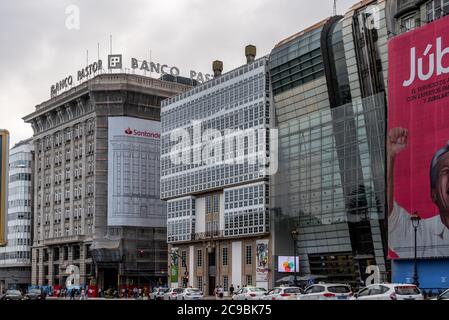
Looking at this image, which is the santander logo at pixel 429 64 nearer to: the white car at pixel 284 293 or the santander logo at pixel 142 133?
the white car at pixel 284 293

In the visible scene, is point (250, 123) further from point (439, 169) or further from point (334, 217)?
point (439, 169)

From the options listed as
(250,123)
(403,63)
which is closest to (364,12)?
→ (403,63)

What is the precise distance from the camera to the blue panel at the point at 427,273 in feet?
216

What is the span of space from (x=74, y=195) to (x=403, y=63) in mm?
75581

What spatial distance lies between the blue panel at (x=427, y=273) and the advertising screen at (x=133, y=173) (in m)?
58.2

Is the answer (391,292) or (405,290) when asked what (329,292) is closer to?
(405,290)

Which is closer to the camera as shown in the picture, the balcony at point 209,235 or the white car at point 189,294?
the white car at point 189,294

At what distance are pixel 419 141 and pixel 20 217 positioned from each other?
345ft

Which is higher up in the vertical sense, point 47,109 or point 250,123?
point 47,109

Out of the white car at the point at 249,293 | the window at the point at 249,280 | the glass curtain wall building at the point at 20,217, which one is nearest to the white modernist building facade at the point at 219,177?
the window at the point at 249,280

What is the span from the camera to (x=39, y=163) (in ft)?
479

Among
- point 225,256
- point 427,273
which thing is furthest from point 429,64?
point 225,256

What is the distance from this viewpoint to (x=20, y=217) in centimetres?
15350
